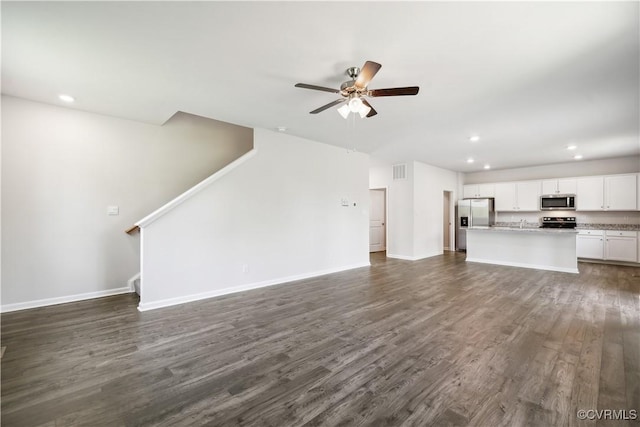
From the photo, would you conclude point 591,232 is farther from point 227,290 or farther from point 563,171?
point 227,290

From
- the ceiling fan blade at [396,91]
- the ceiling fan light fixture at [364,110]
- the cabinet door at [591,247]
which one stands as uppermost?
the ceiling fan blade at [396,91]

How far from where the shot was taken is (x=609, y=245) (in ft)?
21.7

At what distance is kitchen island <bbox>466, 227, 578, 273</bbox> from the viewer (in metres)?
5.71

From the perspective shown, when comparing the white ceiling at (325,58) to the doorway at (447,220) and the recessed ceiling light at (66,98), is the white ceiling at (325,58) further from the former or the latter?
the doorway at (447,220)

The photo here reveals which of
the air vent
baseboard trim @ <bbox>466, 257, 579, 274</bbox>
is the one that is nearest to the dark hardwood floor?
baseboard trim @ <bbox>466, 257, 579, 274</bbox>

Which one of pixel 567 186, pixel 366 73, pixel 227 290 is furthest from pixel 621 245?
pixel 227 290

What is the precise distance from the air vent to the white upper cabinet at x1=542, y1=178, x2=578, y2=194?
3995 millimetres

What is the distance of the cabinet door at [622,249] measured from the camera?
20.9ft

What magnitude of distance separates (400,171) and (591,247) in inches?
203

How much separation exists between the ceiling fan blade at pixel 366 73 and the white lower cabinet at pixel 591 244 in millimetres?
7641

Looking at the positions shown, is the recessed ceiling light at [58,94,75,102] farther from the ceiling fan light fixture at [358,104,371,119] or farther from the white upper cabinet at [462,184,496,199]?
the white upper cabinet at [462,184,496,199]

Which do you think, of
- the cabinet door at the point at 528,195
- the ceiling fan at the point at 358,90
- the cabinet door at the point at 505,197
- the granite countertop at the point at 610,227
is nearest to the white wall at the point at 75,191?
the ceiling fan at the point at 358,90

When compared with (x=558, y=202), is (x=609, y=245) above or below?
below

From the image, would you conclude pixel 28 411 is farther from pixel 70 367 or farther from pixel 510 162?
pixel 510 162
